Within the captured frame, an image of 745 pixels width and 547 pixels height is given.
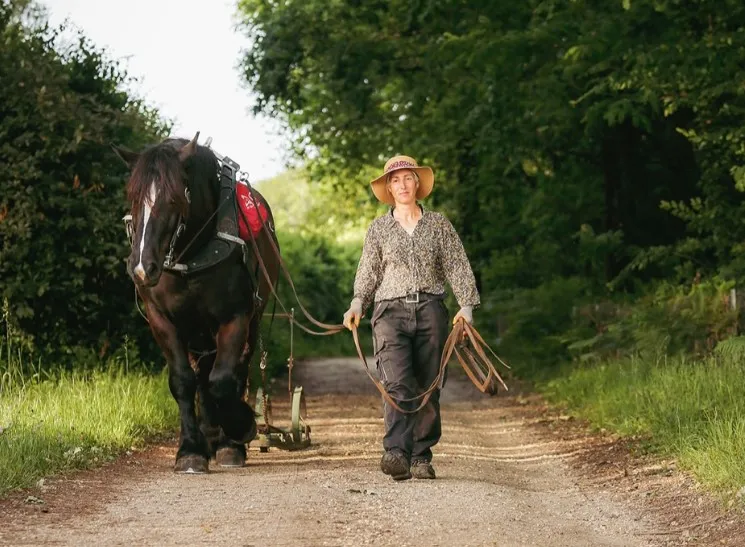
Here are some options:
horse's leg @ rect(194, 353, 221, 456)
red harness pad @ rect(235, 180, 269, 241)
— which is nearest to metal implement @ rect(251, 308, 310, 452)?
horse's leg @ rect(194, 353, 221, 456)

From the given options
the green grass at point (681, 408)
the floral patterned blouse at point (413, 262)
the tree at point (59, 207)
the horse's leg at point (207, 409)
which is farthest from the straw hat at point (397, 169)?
the tree at point (59, 207)

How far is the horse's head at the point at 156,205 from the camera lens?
9383 millimetres

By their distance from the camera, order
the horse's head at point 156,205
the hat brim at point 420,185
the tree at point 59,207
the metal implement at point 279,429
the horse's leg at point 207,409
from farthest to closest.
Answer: the tree at point 59,207 < the metal implement at point 279,429 < the horse's leg at point 207,409 < the hat brim at point 420,185 < the horse's head at point 156,205

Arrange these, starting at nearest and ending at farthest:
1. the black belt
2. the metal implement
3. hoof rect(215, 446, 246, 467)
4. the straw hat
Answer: the black belt < the straw hat < hoof rect(215, 446, 246, 467) < the metal implement

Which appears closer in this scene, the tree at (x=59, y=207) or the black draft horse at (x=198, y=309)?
the black draft horse at (x=198, y=309)

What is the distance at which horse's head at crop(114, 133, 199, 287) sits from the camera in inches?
369

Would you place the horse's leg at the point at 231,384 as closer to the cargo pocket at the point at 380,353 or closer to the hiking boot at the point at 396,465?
the cargo pocket at the point at 380,353

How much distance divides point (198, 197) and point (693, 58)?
6801mm

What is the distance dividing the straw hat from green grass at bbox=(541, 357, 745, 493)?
8.29ft

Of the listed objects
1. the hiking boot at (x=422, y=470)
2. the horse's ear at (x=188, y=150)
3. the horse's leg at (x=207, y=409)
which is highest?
the horse's ear at (x=188, y=150)

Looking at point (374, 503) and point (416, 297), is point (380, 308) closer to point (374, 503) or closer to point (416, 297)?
point (416, 297)

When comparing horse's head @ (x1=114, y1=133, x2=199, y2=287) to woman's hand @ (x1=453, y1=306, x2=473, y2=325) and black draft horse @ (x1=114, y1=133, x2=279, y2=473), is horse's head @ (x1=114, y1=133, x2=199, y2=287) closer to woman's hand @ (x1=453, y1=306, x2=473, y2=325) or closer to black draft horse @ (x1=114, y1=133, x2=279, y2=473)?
black draft horse @ (x1=114, y1=133, x2=279, y2=473)

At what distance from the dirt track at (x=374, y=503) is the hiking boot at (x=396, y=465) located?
120 mm

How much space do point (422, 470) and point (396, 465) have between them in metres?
0.33
